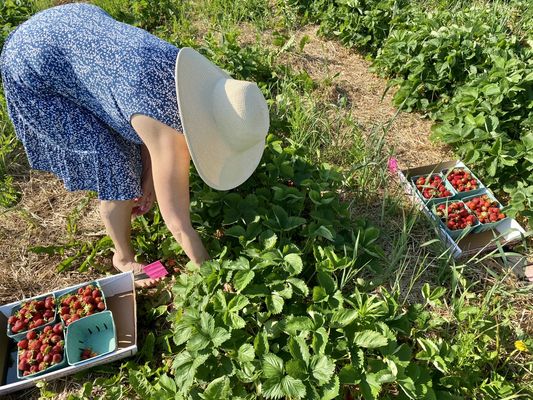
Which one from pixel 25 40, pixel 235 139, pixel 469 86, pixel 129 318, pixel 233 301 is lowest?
pixel 129 318

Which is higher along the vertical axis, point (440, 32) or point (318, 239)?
point (440, 32)

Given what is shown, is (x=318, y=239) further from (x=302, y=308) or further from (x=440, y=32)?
(x=440, y=32)

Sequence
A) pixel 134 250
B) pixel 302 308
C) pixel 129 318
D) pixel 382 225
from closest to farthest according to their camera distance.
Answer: pixel 302 308, pixel 129 318, pixel 134 250, pixel 382 225

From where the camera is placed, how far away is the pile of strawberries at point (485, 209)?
2412mm

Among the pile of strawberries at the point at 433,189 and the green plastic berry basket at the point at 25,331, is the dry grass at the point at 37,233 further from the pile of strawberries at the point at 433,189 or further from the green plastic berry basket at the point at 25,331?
the pile of strawberries at the point at 433,189

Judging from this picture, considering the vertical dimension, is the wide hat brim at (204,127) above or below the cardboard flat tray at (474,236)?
above

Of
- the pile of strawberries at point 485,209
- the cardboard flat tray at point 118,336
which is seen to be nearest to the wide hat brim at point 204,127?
the cardboard flat tray at point 118,336

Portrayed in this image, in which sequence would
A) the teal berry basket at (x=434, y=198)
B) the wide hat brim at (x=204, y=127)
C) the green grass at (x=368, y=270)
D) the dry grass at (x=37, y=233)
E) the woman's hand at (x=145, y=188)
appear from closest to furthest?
the wide hat brim at (x=204, y=127) < the green grass at (x=368, y=270) < the woman's hand at (x=145, y=188) < the dry grass at (x=37, y=233) < the teal berry basket at (x=434, y=198)

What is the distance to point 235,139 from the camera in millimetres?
1405

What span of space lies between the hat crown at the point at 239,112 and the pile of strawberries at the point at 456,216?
1.39m

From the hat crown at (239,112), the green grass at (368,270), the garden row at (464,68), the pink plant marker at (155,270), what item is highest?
the hat crown at (239,112)

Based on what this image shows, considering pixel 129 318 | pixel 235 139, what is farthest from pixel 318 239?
pixel 129 318

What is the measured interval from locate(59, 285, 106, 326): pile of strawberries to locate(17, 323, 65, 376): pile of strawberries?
0.21 feet

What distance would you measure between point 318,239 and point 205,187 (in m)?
0.62
